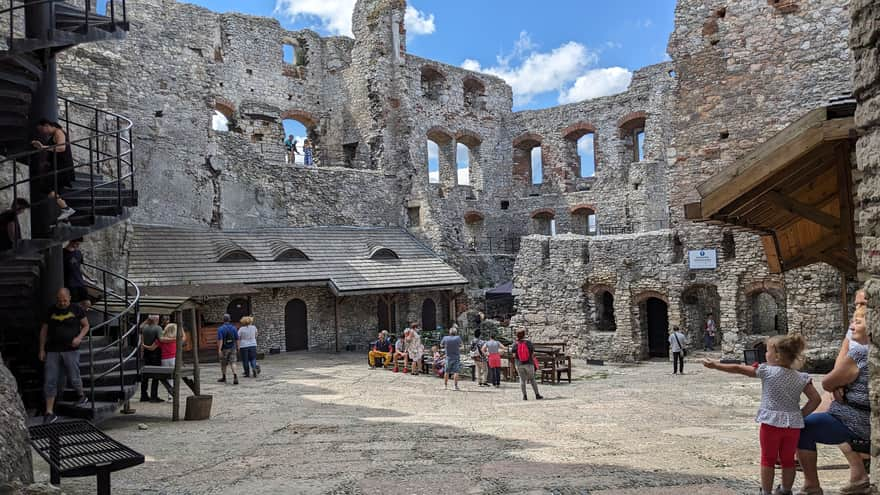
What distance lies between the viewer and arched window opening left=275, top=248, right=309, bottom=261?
21.9 meters

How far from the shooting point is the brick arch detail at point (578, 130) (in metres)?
30.8

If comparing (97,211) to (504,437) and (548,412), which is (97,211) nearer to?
(504,437)

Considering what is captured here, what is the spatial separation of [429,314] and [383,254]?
9.00 ft

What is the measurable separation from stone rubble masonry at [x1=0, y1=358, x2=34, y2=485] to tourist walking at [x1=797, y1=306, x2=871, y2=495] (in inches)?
215

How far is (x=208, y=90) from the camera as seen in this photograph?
22.5 metres

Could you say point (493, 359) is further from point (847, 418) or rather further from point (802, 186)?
point (847, 418)

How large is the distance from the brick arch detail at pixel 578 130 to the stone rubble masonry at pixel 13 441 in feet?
91.1

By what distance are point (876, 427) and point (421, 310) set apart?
2081cm

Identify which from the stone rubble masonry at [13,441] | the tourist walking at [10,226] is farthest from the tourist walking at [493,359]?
the stone rubble masonry at [13,441]

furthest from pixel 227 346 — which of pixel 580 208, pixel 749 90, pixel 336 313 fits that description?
pixel 580 208

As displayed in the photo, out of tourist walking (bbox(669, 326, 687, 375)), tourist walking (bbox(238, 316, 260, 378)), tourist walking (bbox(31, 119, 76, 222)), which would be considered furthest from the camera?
tourist walking (bbox(669, 326, 687, 375))

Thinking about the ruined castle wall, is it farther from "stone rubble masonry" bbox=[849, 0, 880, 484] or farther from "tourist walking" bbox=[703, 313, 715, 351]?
"stone rubble masonry" bbox=[849, 0, 880, 484]

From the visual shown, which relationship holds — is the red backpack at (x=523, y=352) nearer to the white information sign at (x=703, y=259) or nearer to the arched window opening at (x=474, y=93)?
the white information sign at (x=703, y=259)

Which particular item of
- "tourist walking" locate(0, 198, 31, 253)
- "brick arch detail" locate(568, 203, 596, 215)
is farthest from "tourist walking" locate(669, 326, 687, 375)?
"brick arch detail" locate(568, 203, 596, 215)
